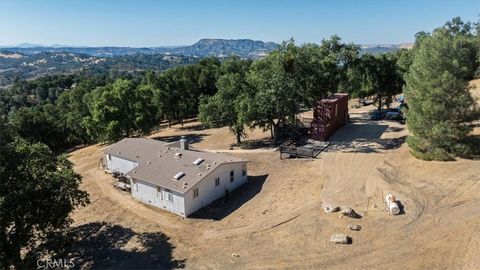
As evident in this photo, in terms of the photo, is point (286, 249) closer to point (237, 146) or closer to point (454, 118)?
point (454, 118)

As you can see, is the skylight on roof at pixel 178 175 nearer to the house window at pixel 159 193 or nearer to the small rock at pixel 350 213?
the house window at pixel 159 193

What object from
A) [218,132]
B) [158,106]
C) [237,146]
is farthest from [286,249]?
[158,106]

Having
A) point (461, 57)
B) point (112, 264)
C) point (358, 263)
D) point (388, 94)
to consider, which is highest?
point (461, 57)

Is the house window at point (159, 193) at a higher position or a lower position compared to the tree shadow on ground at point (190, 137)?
higher

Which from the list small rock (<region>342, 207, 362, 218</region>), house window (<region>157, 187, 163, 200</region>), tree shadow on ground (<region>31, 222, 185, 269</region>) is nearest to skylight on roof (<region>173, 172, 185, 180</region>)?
house window (<region>157, 187, 163, 200</region>)

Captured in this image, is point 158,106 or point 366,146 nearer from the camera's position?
point 366,146

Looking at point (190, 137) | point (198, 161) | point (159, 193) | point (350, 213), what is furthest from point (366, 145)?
point (190, 137)

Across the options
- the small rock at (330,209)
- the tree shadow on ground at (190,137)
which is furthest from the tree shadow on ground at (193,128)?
the small rock at (330,209)
